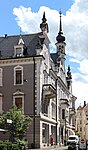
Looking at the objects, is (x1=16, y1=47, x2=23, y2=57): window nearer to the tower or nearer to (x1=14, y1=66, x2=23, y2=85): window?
(x1=14, y1=66, x2=23, y2=85): window

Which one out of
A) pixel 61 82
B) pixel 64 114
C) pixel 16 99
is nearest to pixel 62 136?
pixel 64 114

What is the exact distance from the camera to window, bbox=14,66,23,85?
Result: 165 feet

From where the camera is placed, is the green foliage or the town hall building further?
the town hall building

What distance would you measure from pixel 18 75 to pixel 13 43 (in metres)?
6.31

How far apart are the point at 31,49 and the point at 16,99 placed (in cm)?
747

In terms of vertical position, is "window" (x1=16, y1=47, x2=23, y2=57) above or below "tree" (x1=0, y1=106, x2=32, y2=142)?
above

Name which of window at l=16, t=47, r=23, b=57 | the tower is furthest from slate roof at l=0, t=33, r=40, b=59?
the tower

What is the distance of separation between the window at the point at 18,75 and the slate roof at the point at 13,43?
2322 millimetres

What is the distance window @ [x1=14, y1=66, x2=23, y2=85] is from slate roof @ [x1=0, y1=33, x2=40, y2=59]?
91.4 inches

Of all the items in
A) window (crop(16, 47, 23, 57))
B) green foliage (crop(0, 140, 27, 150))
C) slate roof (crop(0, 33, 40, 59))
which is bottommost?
green foliage (crop(0, 140, 27, 150))

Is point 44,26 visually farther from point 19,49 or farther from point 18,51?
point 18,51

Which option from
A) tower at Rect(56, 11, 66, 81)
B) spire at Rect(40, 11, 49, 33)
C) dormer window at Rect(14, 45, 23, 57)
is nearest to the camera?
dormer window at Rect(14, 45, 23, 57)

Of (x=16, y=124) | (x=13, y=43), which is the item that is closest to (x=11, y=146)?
(x=16, y=124)

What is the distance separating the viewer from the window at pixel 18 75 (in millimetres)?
50312
